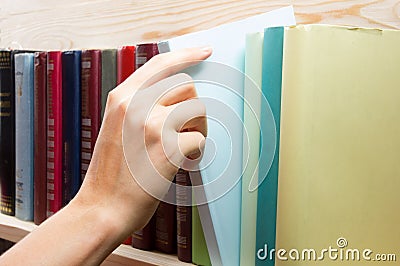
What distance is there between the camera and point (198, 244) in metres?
0.79

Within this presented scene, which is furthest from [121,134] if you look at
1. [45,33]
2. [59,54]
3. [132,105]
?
[45,33]

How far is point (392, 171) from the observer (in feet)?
2.22

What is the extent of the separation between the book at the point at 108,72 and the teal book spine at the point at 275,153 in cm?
30

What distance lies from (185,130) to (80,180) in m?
0.36

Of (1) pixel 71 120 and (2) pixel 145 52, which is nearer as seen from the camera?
(2) pixel 145 52

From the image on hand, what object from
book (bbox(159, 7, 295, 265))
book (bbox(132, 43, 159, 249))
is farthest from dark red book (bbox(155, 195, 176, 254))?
book (bbox(159, 7, 295, 265))

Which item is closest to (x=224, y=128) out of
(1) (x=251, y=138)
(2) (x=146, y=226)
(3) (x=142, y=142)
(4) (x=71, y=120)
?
(1) (x=251, y=138)

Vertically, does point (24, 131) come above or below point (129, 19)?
below

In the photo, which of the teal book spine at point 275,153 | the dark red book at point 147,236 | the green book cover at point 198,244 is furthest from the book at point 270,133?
the dark red book at point 147,236

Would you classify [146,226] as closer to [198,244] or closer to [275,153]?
[198,244]

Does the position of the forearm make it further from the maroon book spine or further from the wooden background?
the wooden background

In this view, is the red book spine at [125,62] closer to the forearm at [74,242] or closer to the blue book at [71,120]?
the blue book at [71,120]

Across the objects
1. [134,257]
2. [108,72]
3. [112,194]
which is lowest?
[134,257]

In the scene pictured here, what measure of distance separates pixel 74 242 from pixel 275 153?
25cm
